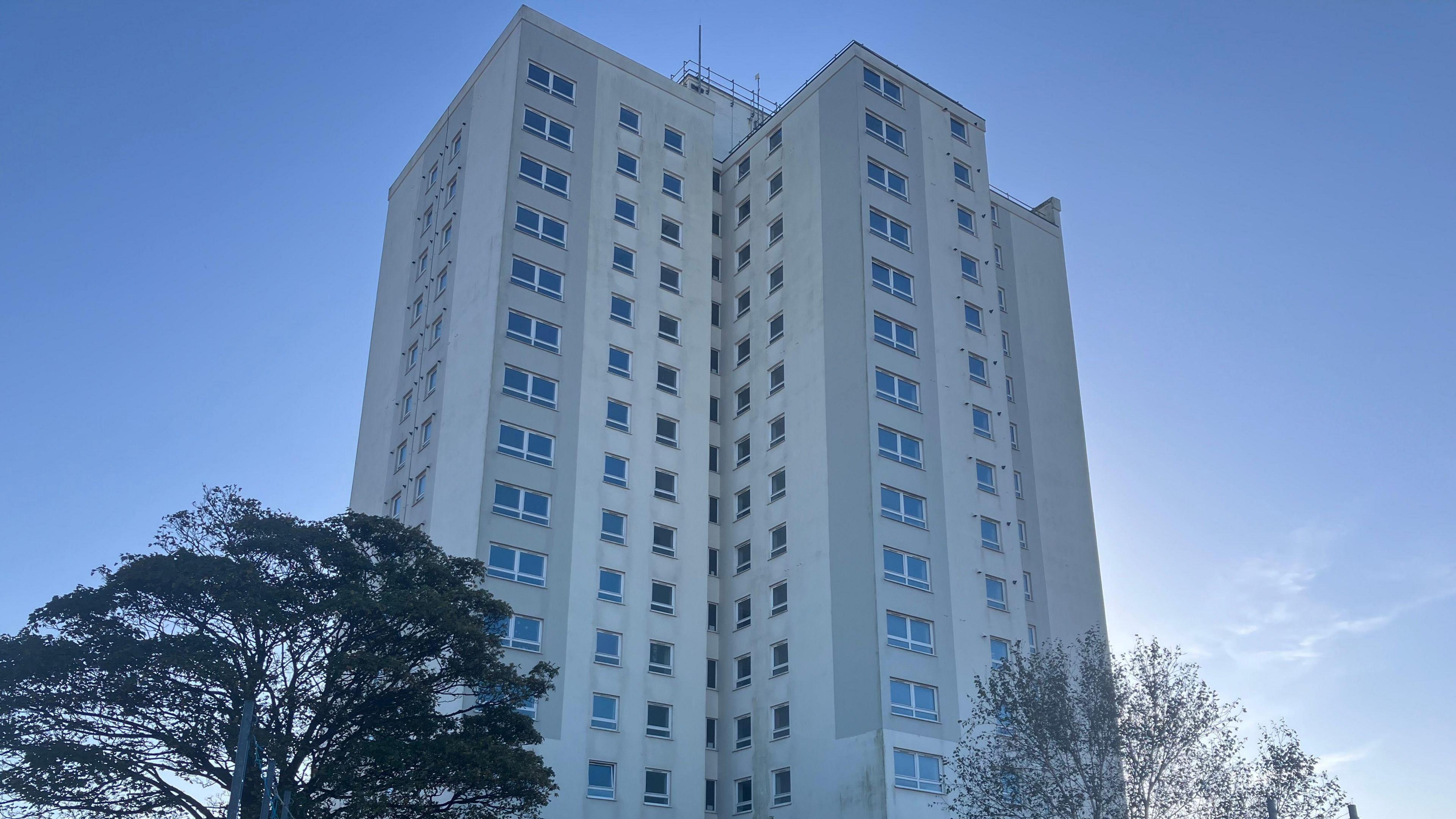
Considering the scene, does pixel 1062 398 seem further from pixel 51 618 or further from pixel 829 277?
pixel 51 618

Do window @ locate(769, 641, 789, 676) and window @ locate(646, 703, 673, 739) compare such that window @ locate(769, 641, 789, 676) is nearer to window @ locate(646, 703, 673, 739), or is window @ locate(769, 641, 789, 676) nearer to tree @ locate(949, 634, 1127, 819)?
window @ locate(646, 703, 673, 739)

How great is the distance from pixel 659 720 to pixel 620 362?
17.6 metres

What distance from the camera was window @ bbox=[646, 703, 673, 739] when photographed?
5412 centimetres

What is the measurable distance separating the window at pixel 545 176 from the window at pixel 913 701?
29544 mm

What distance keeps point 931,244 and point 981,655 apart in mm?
21811

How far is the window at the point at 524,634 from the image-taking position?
167 ft

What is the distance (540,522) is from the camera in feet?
178

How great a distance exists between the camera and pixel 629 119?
66.6m

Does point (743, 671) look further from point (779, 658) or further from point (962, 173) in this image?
point (962, 173)

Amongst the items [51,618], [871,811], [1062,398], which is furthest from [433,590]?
[1062,398]

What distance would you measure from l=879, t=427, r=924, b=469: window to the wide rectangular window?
50.3 ft

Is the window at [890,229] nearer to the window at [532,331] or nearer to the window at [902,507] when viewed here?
the window at [902,507]

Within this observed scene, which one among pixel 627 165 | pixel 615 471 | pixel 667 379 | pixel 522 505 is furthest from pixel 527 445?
pixel 627 165

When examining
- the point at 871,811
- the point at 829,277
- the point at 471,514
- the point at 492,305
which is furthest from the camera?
the point at 829,277
